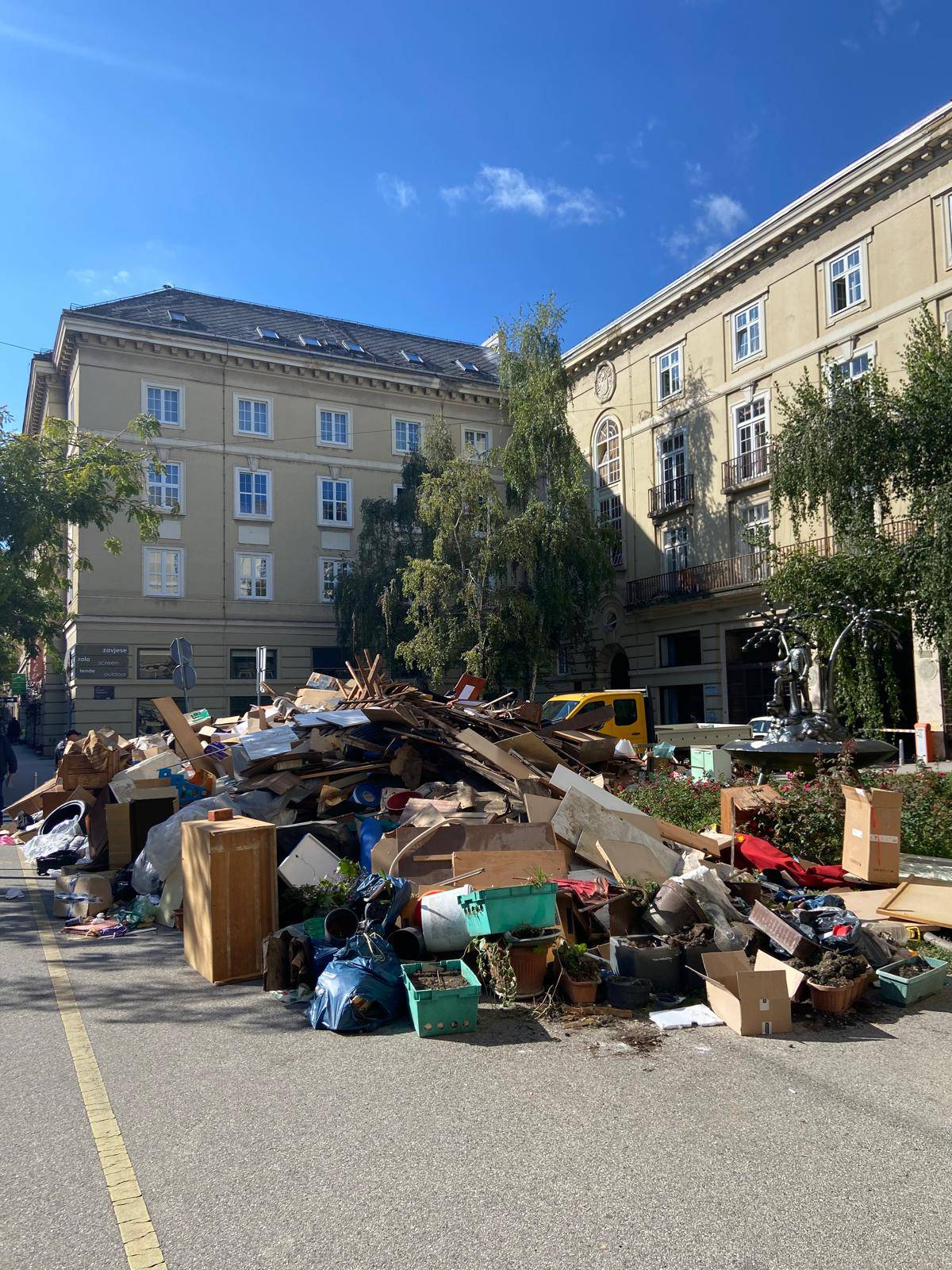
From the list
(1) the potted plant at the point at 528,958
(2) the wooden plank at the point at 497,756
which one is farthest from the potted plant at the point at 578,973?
(2) the wooden plank at the point at 497,756

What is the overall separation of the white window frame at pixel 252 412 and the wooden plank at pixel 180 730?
84.9 feet

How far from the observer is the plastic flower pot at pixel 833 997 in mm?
5624

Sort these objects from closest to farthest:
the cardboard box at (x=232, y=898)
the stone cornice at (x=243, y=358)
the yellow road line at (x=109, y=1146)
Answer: the yellow road line at (x=109, y=1146) → the cardboard box at (x=232, y=898) → the stone cornice at (x=243, y=358)

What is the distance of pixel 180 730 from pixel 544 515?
20.1 m

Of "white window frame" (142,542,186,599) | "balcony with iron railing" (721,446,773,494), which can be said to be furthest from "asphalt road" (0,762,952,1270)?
"white window frame" (142,542,186,599)

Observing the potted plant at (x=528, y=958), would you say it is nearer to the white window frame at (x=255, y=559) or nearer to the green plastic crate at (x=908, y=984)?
the green plastic crate at (x=908, y=984)

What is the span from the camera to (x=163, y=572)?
34719 mm

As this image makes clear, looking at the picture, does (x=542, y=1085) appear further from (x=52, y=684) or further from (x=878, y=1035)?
(x=52, y=684)

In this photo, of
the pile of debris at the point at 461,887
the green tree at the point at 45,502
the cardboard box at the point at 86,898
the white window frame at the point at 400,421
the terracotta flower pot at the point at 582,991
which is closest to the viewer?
the pile of debris at the point at 461,887

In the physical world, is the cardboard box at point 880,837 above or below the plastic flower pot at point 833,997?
above

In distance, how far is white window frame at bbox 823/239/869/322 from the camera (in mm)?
26469

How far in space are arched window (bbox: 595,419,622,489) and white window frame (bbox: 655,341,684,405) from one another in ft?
8.74

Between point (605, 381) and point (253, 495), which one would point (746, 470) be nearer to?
point (605, 381)

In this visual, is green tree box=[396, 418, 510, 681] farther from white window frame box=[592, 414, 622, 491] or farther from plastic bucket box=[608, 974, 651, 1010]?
plastic bucket box=[608, 974, 651, 1010]
